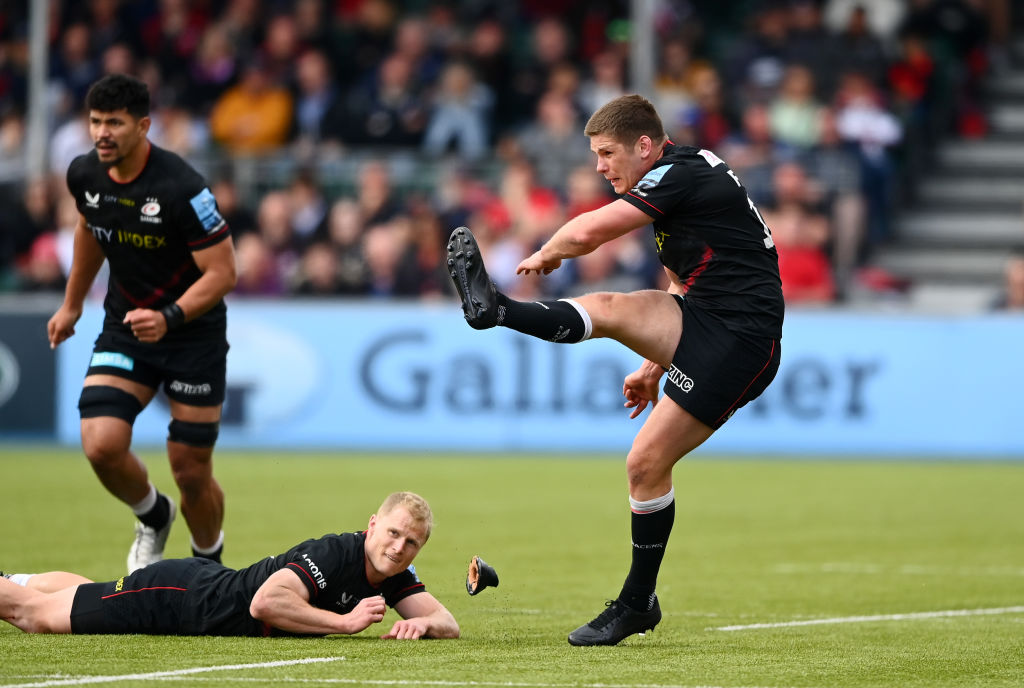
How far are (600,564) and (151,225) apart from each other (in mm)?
3515

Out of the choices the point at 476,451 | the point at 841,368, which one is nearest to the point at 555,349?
the point at 476,451

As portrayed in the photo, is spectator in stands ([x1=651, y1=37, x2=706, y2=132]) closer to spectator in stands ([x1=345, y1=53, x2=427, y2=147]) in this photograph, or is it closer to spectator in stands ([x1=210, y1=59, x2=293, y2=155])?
spectator in stands ([x1=345, y1=53, x2=427, y2=147])

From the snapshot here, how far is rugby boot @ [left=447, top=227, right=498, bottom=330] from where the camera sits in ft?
23.0

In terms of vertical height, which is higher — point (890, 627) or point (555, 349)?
point (555, 349)

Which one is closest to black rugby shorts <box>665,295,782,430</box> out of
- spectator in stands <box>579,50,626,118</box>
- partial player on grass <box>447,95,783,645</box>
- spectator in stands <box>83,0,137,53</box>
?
partial player on grass <box>447,95,783,645</box>

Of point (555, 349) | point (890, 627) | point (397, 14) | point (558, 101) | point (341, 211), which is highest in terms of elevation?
point (397, 14)

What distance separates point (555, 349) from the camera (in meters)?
18.2

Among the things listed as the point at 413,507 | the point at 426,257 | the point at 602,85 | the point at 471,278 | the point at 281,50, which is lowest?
the point at 413,507

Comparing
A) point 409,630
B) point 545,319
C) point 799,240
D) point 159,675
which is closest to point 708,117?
point 799,240

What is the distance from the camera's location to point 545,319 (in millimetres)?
7184

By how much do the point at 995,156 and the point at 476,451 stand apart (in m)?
9.22

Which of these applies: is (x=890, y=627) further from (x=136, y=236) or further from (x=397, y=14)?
(x=397, y=14)

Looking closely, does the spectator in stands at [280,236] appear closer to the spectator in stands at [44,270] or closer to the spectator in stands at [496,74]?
the spectator in stands at [44,270]

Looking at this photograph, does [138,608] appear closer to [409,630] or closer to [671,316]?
[409,630]
